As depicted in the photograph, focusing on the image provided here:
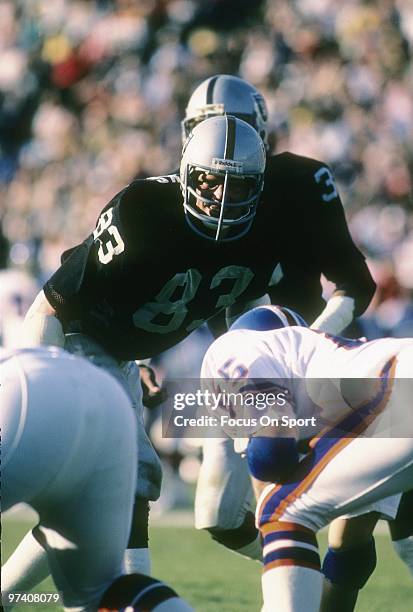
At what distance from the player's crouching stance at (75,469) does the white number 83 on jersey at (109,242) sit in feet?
3.20

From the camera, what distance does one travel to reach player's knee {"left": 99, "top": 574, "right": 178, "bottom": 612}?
2.33 meters

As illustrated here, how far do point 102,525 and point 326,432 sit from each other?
28.1 inches

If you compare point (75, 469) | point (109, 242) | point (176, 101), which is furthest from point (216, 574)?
point (176, 101)

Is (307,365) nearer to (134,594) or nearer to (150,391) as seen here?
(134,594)

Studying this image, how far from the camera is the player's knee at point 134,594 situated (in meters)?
2.33

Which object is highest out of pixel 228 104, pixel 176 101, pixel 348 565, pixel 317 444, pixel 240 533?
pixel 228 104

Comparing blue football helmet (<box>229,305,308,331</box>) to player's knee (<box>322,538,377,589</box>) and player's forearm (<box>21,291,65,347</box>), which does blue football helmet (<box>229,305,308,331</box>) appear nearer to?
player's forearm (<box>21,291,65,347</box>)

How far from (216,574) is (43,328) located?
7.41 feet

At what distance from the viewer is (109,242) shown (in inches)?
134

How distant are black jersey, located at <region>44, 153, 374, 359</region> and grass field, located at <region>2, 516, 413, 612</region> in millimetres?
1266

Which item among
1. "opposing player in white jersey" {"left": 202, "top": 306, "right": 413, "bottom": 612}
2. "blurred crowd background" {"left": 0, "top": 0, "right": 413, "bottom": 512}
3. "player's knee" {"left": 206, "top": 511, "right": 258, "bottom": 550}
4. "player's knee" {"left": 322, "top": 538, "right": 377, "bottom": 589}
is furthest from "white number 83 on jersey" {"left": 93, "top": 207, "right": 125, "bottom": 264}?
"blurred crowd background" {"left": 0, "top": 0, "right": 413, "bottom": 512}

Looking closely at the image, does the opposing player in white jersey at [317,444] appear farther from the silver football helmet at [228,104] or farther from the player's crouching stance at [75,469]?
the silver football helmet at [228,104]

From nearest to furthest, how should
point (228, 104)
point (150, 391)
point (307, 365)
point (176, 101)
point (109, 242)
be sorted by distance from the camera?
point (307, 365) < point (109, 242) < point (150, 391) < point (228, 104) < point (176, 101)

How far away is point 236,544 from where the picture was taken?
14.3ft
